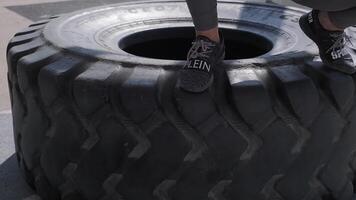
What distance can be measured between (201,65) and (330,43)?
0.45 m

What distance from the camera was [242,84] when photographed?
1412 mm

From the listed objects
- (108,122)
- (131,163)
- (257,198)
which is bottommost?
(257,198)

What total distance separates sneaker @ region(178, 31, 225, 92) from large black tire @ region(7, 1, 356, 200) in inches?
1.0

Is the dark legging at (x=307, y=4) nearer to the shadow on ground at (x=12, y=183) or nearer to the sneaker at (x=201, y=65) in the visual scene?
the sneaker at (x=201, y=65)

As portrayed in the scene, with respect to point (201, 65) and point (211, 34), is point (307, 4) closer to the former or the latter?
point (211, 34)

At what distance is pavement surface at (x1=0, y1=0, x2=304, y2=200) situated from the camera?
76.9 inches

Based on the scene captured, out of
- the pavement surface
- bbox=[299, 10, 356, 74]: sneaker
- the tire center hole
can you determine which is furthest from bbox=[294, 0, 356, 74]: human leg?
the pavement surface

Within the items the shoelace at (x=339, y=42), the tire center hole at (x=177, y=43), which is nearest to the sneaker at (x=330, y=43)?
the shoelace at (x=339, y=42)

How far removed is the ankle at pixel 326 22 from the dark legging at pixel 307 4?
4 cm

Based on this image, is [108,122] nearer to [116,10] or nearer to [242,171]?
[242,171]

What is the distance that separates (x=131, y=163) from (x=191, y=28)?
903mm

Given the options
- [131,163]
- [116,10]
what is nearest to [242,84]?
[131,163]

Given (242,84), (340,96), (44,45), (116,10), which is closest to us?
(242,84)

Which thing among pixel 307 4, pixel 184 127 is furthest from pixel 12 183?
pixel 307 4
